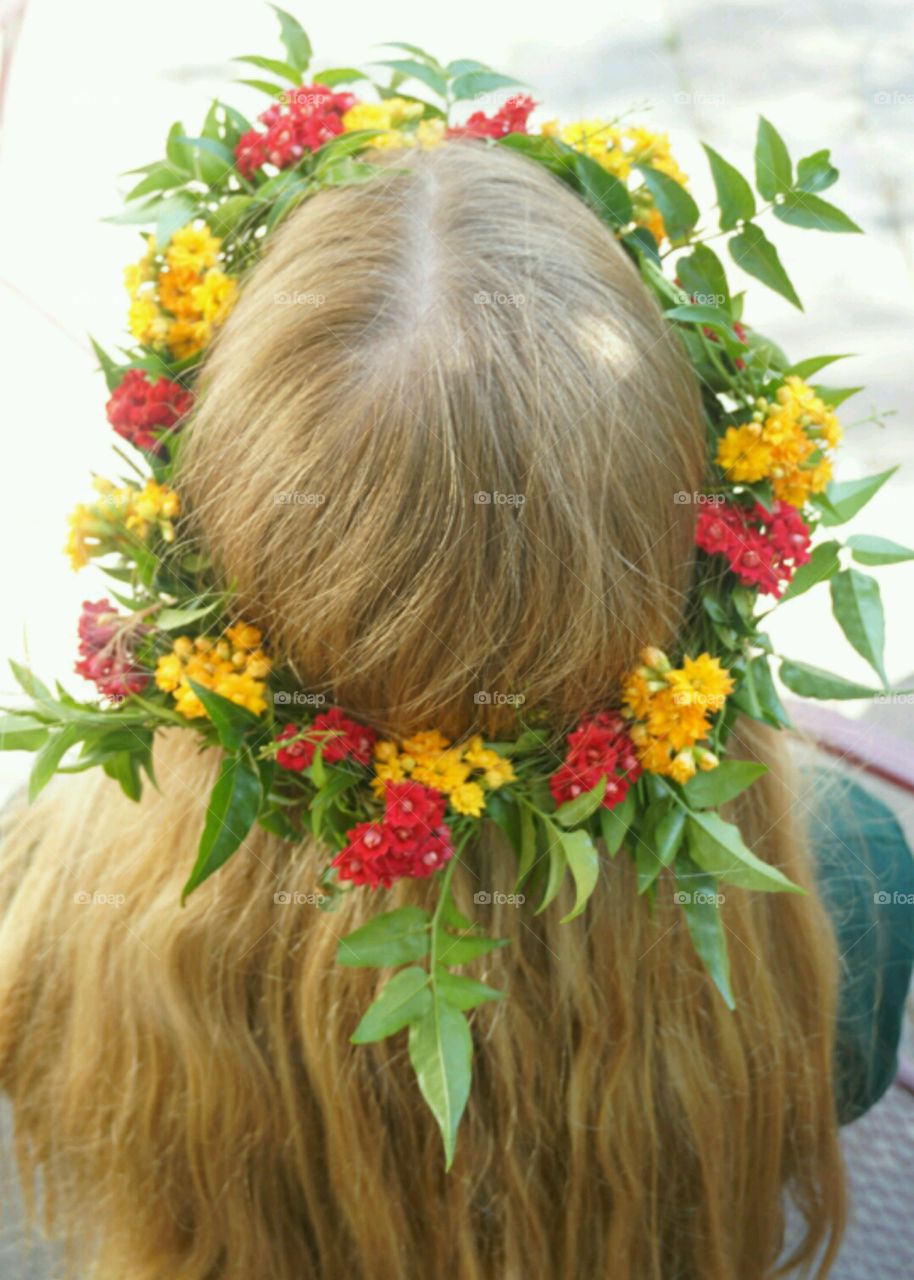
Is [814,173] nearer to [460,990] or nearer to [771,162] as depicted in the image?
[771,162]

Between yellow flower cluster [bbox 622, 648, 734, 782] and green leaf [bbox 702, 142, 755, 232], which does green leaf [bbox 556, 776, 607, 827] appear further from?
green leaf [bbox 702, 142, 755, 232]

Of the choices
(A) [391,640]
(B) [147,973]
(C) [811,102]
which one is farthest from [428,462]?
(C) [811,102]

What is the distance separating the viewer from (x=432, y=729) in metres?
0.70

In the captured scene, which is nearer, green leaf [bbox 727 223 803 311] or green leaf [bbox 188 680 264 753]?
green leaf [bbox 188 680 264 753]

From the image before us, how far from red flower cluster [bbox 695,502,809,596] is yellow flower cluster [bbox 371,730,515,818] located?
163 mm

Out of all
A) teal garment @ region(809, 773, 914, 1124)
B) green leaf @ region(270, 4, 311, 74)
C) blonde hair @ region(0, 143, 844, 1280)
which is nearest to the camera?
blonde hair @ region(0, 143, 844, 1280)

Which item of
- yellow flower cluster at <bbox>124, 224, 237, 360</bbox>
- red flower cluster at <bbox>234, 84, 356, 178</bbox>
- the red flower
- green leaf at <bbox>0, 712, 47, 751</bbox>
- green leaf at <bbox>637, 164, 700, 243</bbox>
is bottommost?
the red flower

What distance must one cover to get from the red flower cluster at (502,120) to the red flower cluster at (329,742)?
36 cm

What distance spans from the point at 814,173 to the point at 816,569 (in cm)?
24

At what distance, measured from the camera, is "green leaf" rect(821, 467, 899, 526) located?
785 millimetres

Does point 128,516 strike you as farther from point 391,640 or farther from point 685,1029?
point 685,1029

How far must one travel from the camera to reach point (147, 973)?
800 mm

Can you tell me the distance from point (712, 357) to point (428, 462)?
0.19 metres

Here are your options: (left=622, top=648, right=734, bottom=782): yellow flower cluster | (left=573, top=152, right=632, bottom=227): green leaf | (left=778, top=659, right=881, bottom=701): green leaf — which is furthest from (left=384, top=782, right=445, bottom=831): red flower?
(left=573, top=152, right=632, bottom=227): green leaf
